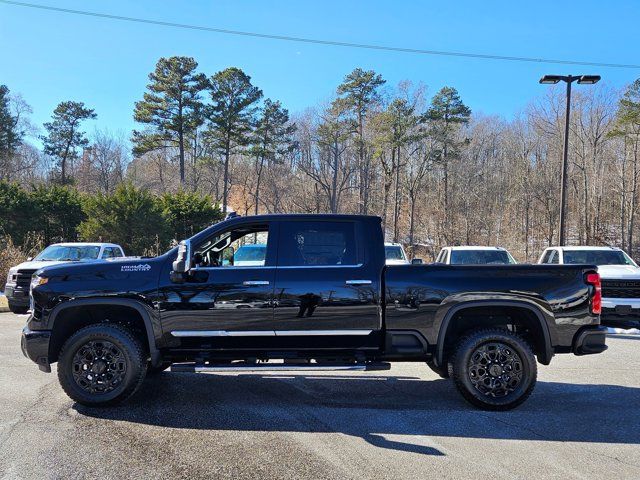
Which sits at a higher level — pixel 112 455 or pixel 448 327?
pixel 448 327

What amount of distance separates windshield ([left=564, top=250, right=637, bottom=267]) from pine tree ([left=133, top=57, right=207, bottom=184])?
3606 cm

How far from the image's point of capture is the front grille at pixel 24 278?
40.7ft

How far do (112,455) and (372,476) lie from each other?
2158 mm

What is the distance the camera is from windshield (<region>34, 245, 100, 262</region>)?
539 inches

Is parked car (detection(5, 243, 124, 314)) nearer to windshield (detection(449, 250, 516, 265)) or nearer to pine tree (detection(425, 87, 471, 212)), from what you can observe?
windshield (detection(449, 250, 516, 265))

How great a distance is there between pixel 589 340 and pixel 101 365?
5234 mm

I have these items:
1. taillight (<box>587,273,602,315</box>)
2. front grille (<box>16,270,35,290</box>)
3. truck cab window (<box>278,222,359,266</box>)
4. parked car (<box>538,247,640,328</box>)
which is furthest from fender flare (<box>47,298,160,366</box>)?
front grille (<box>16,270,35,290</box>)

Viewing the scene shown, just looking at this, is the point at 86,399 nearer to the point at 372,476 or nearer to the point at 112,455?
the point at 112,455

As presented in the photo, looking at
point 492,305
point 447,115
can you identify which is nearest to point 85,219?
point 492,305

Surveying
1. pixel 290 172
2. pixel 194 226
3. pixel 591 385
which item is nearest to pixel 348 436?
pixel 591 385

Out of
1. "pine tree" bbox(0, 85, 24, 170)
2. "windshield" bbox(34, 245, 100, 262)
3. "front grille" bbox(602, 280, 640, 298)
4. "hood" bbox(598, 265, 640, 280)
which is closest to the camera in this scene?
"front grille" bbox(602, 280, 640, 298)

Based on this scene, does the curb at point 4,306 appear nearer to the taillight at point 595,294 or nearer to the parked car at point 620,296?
the parked car at point 620,296

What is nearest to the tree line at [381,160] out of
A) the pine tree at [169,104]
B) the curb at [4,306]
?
the pine tree at [169,104]

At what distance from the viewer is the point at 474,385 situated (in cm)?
532
